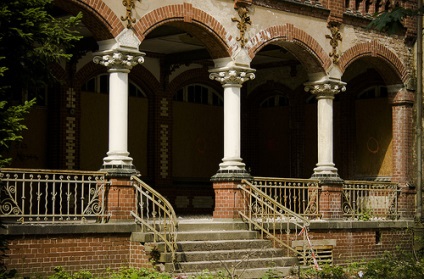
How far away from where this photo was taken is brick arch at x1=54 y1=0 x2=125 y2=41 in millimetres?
16266

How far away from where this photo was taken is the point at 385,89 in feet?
82.2

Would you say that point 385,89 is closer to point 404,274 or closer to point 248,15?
point 248,15

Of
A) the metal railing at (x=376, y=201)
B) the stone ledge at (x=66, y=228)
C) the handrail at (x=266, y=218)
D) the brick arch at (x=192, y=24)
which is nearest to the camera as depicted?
the stone ledge at (x=66, y=228)

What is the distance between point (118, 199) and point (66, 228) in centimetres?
140

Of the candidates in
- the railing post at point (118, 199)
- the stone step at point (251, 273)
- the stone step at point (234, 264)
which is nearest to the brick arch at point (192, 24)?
the railing post at point (118, 199)

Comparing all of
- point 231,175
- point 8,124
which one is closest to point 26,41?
point 8,124

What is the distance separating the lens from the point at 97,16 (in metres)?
16.6

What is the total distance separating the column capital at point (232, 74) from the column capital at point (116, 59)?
105 inches

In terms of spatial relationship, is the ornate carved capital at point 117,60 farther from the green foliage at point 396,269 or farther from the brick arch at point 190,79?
the brick arch at point 190,79

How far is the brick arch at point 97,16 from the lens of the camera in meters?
16.3

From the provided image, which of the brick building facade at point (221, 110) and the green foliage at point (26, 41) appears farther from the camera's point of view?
the brick building facade at point (221, 110)

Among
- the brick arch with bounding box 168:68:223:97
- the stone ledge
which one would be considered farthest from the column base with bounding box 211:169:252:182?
the brick arch with bounding box 168:68:223:97

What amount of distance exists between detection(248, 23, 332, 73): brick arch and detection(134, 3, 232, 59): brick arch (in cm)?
81

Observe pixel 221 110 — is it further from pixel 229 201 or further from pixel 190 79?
pixel 229 201
